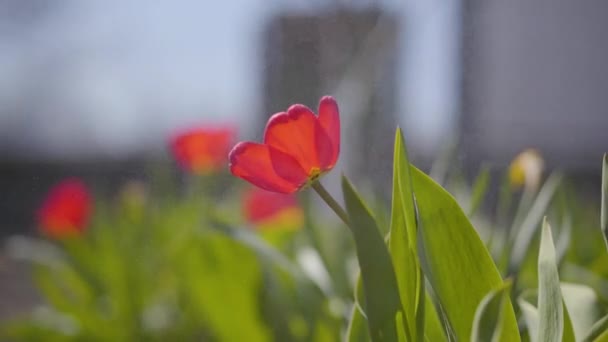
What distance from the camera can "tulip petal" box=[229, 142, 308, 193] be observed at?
25 cm

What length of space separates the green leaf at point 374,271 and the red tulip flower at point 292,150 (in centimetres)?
2

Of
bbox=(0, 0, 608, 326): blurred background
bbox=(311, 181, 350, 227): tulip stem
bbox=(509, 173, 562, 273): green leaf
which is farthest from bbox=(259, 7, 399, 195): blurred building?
bbox=(311, 181, 350, 227): tulip stem

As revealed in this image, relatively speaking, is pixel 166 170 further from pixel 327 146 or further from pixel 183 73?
pixel 327 146

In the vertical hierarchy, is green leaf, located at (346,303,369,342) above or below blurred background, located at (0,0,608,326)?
below

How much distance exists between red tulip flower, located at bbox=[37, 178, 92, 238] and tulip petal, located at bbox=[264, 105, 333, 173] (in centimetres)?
82

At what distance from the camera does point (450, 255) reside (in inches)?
11.1

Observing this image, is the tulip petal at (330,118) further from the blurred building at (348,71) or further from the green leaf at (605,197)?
the blurred building at (348,71)

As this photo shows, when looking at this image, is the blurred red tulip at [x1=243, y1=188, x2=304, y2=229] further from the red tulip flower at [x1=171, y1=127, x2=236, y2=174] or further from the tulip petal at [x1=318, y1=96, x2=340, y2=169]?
A: the tulip petal at [x1=318, y1=96, x2=340, y2=169]

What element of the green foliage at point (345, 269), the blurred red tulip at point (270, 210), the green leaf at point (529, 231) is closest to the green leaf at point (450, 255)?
the green foliage at point (345, 269)

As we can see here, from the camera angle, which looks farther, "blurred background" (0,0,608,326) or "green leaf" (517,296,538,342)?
"blurred background" (0,0,608,326)

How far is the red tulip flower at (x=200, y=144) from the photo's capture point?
2.81 feet

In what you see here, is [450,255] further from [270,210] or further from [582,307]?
[270,210]

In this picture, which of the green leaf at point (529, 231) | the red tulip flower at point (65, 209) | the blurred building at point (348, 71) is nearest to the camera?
the green leaf at point (529, 231)

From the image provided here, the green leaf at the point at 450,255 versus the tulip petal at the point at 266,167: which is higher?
the tulip petal at the point at 266,167
